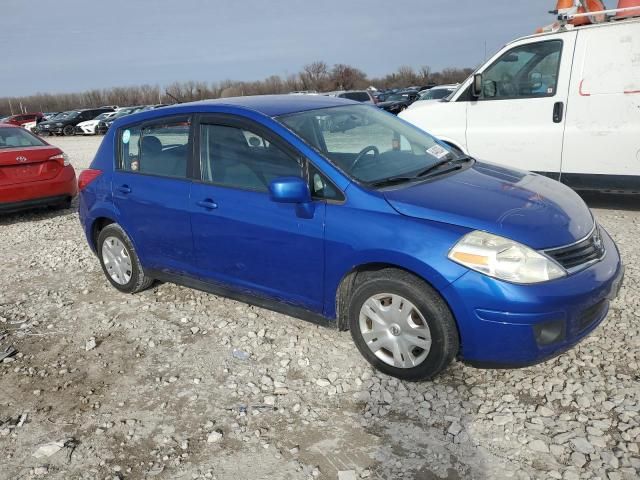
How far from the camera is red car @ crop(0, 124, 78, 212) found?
800cm

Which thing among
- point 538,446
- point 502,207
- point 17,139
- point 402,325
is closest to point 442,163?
point 502,207

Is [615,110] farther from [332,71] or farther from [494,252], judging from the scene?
[332,71]

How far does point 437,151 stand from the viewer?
167 inches

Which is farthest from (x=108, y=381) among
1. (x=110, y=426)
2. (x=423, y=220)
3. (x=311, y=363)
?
(x=423, y=220)

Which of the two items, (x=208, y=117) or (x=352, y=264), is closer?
(x=352, y=264)

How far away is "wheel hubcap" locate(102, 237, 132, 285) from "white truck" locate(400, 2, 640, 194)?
4.40 metres

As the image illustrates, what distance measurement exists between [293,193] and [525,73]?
4506 millimetres

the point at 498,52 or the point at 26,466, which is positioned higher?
the point at 498,52

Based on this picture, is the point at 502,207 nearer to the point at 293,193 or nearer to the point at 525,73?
the point at 293,193

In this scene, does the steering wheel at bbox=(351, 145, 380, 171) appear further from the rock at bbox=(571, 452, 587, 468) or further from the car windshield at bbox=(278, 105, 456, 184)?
the rock at bbox=(571, 452, 587, 468)

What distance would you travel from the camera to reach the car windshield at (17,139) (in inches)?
335

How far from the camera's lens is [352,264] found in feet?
10.9

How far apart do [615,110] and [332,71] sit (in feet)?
259

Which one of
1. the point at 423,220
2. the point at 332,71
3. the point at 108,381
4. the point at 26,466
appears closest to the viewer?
the point at 26,466
